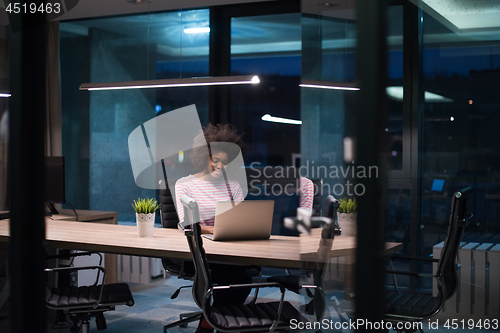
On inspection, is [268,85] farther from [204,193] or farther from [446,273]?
[446,273]

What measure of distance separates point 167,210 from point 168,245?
1.06 metres

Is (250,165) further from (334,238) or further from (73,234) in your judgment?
(334,238)

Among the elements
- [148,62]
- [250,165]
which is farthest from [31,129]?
[148,62]

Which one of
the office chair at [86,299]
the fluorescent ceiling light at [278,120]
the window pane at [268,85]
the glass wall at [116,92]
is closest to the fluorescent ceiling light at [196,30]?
the glass wall at [116,92]

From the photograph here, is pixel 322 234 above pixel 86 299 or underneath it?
above

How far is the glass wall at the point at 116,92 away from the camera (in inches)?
220

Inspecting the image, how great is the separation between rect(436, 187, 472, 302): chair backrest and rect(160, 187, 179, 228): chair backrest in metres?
2.23

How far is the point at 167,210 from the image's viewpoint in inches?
162

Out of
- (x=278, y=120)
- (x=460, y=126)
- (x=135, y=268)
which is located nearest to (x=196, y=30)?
(x=278, y=120)

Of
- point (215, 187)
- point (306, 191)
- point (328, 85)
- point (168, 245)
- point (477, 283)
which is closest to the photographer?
point (328, 85)

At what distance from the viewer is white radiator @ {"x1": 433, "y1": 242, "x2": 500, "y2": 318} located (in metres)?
3.55

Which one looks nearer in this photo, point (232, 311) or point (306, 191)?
point (232, 311)

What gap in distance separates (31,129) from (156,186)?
13.9ft

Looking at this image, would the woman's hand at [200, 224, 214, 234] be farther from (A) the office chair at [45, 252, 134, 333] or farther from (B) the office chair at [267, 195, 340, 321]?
(B) the office chair at [267, 195, 340, 321]
